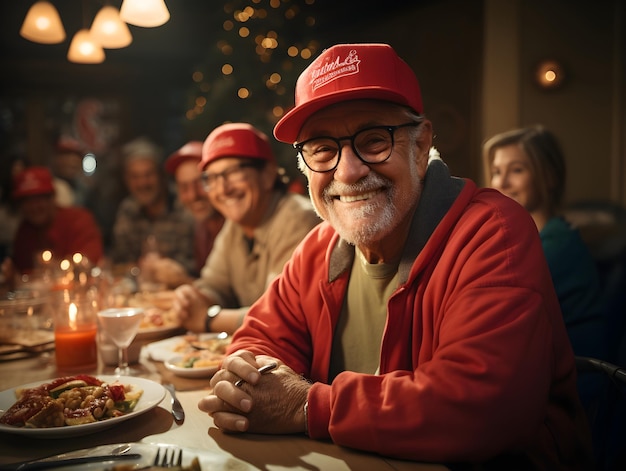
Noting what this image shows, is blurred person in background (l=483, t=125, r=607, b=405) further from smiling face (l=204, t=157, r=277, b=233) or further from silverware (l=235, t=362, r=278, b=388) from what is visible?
silverware (l=235, t=362, r=278, b=388)

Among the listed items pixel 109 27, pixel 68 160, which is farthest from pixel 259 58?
pixel 68 160

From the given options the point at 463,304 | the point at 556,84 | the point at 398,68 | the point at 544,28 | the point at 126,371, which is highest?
the point at 544,28

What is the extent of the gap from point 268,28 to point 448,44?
1.75m

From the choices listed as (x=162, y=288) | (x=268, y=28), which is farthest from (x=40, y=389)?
(x=268, y=28)

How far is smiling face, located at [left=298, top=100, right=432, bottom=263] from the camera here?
1.42 metres

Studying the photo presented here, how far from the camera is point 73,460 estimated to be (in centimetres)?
99

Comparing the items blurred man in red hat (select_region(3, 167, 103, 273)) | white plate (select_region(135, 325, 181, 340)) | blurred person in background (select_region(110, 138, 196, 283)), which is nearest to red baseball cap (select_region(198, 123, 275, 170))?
white plate (select_region(135, 325, 181, 340))

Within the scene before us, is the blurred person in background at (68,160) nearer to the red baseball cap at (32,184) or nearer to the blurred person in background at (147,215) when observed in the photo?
the blurred person in background at (147,215)

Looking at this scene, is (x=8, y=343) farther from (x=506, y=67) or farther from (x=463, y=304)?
(x=506, y=67)

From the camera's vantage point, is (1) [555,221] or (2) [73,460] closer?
(2) [73,460]

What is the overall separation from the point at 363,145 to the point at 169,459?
0.87 m

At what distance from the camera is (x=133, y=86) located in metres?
8.31

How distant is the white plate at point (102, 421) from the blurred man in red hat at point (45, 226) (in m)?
3.39

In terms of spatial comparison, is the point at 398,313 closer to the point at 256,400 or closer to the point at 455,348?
the point at 455,348
